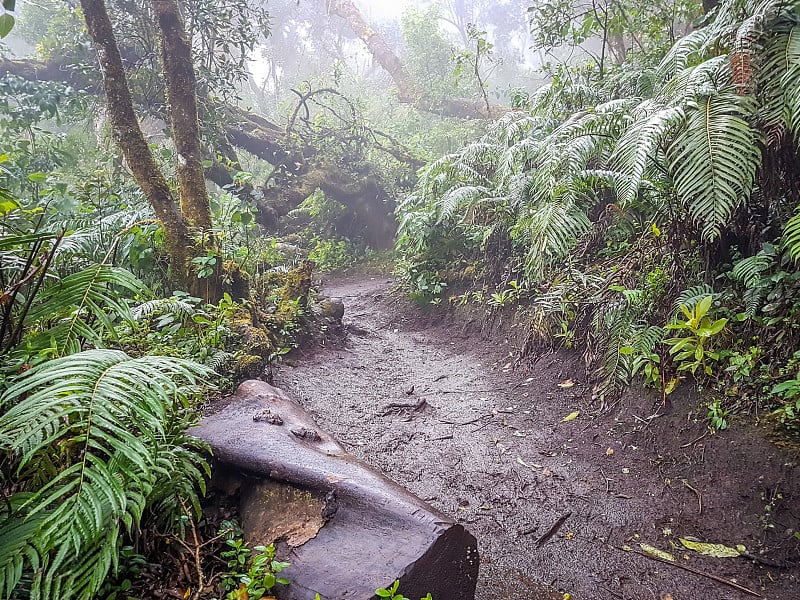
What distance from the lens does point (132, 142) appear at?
4.59 m

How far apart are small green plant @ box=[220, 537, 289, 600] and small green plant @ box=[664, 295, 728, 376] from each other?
266 cm

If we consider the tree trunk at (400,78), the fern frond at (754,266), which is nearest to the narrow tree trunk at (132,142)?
the fern frond at (754,266)

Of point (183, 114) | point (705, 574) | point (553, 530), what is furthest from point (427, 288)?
point (705, 574)

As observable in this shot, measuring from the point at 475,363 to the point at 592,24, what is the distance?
17.2ft

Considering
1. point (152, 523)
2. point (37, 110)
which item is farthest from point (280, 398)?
point (37, 110)

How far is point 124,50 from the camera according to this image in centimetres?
820

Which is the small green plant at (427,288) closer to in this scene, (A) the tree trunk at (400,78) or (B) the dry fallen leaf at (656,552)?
(B) the dry fallen leaf at (656,552)

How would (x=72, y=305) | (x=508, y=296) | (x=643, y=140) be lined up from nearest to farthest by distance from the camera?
(x=72, y=305) < (x=643, y=140) < (x=508, y=296)

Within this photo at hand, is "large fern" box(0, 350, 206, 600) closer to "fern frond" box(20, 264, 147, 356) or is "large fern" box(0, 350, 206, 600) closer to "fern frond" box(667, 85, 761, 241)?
"fern frond" box(20, 264, 147, 356)

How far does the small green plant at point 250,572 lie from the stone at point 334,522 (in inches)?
2.6

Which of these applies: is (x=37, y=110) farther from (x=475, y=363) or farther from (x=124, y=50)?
(x=475, y=363)

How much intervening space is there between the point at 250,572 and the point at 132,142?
4342 mm

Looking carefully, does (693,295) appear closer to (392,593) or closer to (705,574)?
(705,574)

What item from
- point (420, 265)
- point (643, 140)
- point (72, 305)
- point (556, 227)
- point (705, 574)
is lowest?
point (705, 574)
